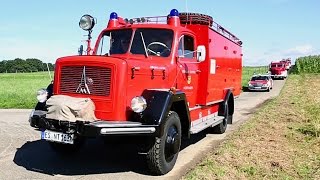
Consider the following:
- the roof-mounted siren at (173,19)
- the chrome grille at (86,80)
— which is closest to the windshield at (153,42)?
the roof-mounted siren at (173,19)

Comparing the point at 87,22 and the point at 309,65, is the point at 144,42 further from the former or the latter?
the point at 309,65

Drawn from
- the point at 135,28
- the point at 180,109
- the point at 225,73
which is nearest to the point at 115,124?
the point at 180,109

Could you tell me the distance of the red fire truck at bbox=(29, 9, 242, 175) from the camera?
6.56m

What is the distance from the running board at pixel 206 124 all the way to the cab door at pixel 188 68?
0.51 m

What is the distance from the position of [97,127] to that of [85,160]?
85.5 inches

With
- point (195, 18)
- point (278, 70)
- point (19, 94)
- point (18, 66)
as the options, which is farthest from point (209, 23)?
point (18, 66)

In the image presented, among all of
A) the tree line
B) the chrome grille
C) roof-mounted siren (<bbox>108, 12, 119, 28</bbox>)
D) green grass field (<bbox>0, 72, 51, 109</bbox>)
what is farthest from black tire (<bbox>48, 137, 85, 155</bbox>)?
the tree line

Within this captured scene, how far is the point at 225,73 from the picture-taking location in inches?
466

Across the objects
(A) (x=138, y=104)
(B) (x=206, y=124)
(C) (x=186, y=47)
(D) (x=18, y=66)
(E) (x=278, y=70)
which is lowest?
(B) (x=206, y=124)

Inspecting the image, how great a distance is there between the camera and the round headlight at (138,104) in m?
6.55

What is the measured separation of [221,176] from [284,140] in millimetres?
3711

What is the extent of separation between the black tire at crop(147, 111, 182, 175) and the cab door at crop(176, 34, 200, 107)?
112 centimetres

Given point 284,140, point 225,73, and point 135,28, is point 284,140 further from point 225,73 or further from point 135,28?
point 135,28

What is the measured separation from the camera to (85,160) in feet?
26.6
